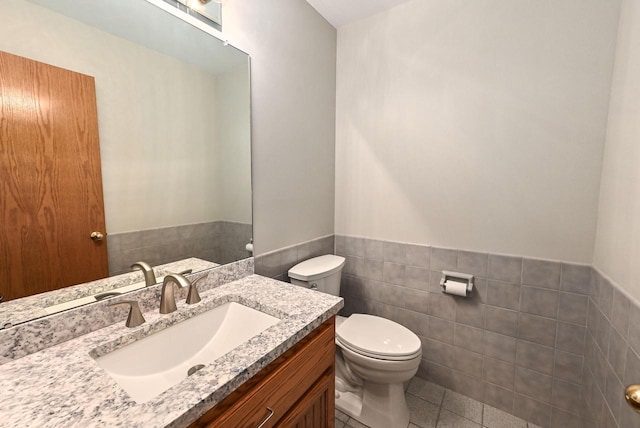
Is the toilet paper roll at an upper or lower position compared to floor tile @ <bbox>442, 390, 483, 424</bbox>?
upper

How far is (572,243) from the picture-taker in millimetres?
1312

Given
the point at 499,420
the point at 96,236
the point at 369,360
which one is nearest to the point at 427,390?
the point at 499,420

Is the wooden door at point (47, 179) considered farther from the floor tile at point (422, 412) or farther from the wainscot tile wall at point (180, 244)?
the floor tile at point (422, 412)

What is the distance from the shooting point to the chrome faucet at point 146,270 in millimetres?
936

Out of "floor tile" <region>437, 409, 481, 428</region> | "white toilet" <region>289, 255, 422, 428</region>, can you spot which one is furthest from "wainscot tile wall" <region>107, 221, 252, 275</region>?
"floor tile" <region>437, 409, 481, 428</region>

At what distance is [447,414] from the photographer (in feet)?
4.97

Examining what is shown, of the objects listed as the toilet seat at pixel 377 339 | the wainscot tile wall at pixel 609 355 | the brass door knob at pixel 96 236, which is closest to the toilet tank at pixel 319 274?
the toilet seat at pixel 377 339

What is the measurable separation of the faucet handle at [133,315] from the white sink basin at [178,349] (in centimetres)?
6

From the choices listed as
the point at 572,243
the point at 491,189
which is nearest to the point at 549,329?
the point at 572,243

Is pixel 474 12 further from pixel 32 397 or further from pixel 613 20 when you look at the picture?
pixel 32 397

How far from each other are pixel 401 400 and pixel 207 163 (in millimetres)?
1589

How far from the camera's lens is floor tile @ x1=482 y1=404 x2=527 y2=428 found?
1445mm

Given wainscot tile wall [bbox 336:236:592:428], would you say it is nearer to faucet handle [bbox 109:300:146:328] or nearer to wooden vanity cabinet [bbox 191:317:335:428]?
wooden vanity cabinet [bbox 191:317:335:428]

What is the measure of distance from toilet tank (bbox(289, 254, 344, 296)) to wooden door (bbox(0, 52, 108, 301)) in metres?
0.88
